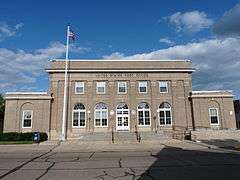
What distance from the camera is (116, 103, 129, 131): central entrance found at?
40188 mm

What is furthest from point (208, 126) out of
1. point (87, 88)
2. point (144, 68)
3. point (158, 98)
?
point (87, 88)

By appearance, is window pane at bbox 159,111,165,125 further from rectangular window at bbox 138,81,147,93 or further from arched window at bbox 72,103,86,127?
arched window at bbox 72,103,86,127

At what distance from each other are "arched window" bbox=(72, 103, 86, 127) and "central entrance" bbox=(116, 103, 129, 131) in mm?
4623

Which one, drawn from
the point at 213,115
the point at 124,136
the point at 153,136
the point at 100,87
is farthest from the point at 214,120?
the point at 100,87

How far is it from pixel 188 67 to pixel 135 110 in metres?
9.93

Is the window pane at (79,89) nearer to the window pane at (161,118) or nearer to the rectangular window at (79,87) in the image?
the rectangular window at (79,87)

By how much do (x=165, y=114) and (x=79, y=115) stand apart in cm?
1184

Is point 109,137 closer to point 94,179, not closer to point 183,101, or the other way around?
point 183,101

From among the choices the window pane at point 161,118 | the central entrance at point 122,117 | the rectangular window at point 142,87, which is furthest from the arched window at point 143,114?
the rectangular window at point 142,87

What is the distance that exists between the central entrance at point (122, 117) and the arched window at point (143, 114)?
178 centimetres

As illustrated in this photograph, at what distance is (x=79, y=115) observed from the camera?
40.2 metres

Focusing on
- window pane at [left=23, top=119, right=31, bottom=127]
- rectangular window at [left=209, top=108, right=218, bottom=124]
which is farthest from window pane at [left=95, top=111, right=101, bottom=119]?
rectangular window at [left=209, top=108, right=218, bottom=124]

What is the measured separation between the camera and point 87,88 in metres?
41.1

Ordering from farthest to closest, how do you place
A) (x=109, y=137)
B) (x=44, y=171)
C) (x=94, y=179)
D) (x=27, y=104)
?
(x=27, y=104) → (x=109, y=137) → (x=44, y=171) → (x=94, y=179)
